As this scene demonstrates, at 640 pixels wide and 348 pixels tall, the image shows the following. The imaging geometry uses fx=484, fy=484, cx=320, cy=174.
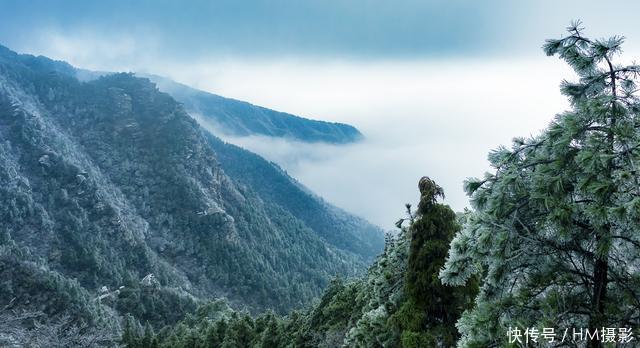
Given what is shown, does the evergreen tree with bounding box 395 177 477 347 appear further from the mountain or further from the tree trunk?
the mountain

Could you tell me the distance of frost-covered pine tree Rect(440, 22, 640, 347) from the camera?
559cm

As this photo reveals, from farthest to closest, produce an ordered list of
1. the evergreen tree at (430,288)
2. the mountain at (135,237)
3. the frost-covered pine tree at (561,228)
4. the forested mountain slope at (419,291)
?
the mountain at (135,237)
the forested mountain slope at (419,291)
the evergreen tree at (430,288)
the frost-covered pine tree at (561,228)

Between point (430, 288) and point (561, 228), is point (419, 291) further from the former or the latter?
point (561, 228)

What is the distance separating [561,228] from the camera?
18.5ft

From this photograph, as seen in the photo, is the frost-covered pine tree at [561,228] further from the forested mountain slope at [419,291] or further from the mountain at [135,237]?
the mountain at [135,237]

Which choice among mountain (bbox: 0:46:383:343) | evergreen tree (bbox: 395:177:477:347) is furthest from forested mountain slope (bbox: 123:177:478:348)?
mountain (bbox: 0:46:383:343)

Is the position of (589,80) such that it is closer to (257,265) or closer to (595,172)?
(595,172)

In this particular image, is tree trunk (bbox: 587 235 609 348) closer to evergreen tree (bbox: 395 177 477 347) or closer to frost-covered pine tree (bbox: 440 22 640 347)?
frost-covered pine tree (bbox: 440 22 640 347)

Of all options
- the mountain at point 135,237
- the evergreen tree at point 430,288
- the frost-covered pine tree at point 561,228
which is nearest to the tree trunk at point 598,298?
the frost-covered pine tree at point 561,228

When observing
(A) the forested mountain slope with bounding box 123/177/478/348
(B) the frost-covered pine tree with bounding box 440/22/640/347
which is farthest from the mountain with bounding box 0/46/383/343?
(B) the frost-covered pine tree with bounding box 440/22/640/347

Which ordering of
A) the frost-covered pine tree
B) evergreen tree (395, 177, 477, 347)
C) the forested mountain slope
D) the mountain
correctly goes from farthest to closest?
the mountain → the forested mountain slope → evergreen tree (395, 177, 477, 347) → the frost-covered pine tree

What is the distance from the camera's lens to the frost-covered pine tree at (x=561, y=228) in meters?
5.59

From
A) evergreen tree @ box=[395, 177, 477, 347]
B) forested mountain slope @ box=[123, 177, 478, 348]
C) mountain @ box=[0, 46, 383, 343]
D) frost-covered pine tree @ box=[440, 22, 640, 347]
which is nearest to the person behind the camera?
frost-covered pine tree @ box=[440, 22, 640, 347]

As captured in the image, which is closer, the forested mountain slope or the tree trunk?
the tree trunk
